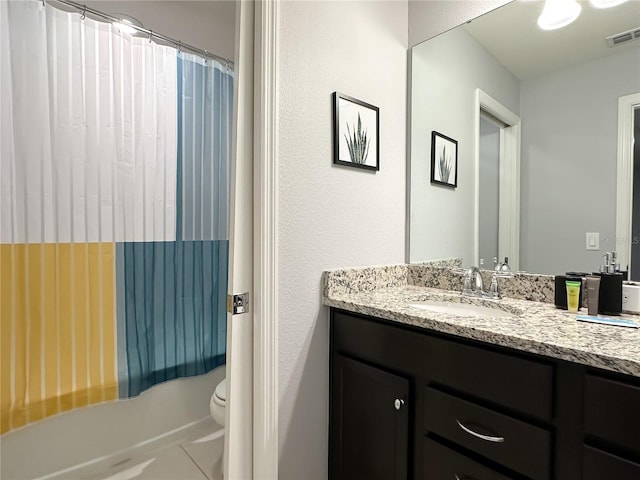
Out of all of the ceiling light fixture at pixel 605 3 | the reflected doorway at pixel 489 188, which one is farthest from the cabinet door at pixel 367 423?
the ceiling light fixture at pixel 605 3

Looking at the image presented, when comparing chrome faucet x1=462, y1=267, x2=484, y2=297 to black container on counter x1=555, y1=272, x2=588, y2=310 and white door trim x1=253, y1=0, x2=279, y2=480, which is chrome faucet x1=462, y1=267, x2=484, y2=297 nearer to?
black container on counter x1=555, y1=272, x2=588, y2=310

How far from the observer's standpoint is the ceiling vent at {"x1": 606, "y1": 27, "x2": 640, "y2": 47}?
3.78 ft

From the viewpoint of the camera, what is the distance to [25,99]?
1455 mm

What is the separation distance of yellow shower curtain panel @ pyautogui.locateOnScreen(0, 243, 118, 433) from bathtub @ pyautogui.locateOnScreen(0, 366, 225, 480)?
0.38ft

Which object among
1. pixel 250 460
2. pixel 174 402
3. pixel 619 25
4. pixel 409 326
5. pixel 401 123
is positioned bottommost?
pixel 174 402

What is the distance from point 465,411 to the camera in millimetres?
954

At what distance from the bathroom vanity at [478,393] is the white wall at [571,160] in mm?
246

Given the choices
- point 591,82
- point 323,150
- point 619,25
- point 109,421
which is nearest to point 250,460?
point 109,421

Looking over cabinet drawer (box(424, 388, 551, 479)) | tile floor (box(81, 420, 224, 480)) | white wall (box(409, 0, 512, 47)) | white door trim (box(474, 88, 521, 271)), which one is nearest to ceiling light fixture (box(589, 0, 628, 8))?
→ white wall (box(409, 0, 512, 47))

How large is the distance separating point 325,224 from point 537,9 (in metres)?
1.17

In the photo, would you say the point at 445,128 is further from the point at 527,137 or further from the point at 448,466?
the point at 448,466

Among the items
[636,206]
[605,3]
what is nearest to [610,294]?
[636,206]

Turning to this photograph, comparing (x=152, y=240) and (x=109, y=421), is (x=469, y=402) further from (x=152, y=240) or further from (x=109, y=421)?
(x=109, y=421)

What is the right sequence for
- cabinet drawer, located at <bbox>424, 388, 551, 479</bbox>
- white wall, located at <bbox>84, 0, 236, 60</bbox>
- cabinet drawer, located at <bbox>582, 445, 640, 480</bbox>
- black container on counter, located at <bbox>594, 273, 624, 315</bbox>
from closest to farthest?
cabinet drawer, located at <bbox>582, 445, 640, 480</bbox>, cabinet drawer, located at <bbox>424, 388, 551, 479</bbox>, black container on counter, located at <bbox>594, 273, 624, 315</bbox>, white wall, located at <bbox>84, 0, 236, 60</bbox>
